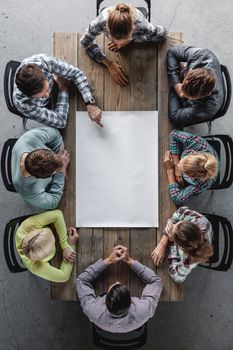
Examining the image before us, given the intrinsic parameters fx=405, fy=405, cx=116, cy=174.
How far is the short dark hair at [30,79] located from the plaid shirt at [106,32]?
1.04ft

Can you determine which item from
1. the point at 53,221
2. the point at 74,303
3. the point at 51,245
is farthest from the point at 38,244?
the point at 74,303

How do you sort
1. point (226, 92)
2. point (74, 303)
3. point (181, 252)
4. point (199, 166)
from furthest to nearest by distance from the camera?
point (74, 303), point (226, 92), point (181, 252), point (199, 166)

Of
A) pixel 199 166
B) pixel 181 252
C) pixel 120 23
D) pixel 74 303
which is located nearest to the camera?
pixel 120 23

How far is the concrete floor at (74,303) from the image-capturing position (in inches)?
113

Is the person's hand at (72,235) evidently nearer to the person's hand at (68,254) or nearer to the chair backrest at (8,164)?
the person's hand at (68,254)

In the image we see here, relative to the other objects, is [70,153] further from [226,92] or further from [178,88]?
[226,92]

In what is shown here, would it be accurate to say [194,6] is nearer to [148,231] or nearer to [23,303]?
[148,231]

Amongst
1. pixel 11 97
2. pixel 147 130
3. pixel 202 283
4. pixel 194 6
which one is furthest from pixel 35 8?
pixel 202 283

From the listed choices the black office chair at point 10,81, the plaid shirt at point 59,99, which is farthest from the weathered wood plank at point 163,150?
the black office chair at point 10,81

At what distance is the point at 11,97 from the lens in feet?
7.76

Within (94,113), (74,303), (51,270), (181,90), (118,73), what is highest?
(118,73)

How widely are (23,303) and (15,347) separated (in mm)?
323

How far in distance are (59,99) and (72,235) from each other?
735 mm

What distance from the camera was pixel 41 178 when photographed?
6.79 feet
